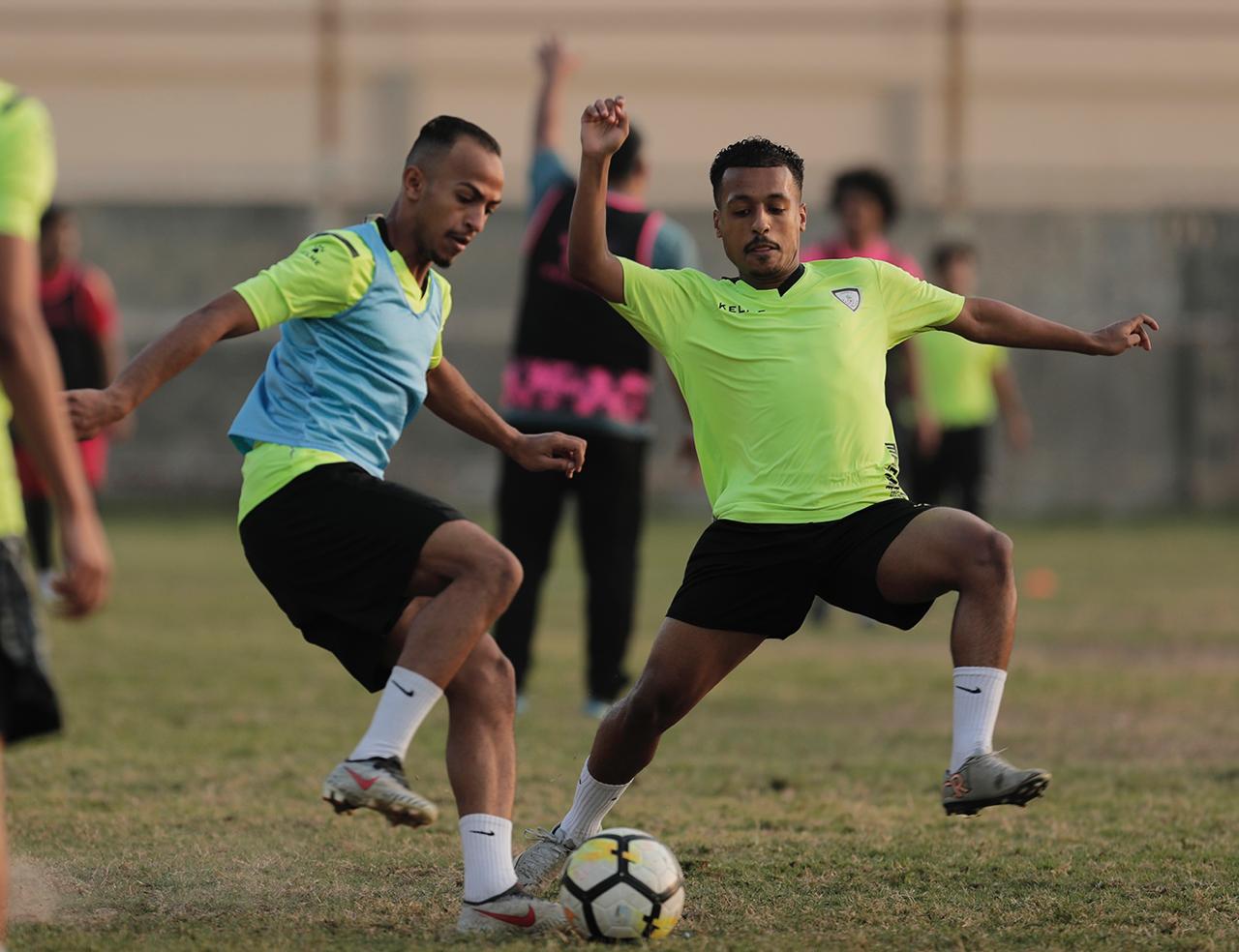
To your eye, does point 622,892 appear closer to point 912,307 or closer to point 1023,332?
point 912,307

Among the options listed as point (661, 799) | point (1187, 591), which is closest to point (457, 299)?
point (1187, 591)

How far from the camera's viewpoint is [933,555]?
4598mm

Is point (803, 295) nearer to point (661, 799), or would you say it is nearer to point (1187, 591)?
point (661, 799)

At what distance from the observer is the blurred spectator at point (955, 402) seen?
1217cm

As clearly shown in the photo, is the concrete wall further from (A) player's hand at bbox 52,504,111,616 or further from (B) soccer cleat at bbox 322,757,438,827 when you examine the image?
(A) player's hand at bbox 52,504,111,616

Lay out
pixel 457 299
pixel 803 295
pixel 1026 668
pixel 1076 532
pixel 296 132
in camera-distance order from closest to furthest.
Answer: pixel 803 295 < pixel 1026 668 < pixel 1076 532 < pixel 457 299 < pixel 296 132

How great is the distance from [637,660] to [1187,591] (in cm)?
519

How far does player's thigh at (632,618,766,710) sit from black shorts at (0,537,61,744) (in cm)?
162

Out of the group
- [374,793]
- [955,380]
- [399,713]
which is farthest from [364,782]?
[955,380]

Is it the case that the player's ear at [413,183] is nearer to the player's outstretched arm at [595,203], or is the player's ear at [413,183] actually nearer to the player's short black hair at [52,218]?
the player's outstretched arm at [595,203]

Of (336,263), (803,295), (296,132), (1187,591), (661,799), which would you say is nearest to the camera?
(336,263)

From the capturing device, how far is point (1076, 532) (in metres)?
19.3

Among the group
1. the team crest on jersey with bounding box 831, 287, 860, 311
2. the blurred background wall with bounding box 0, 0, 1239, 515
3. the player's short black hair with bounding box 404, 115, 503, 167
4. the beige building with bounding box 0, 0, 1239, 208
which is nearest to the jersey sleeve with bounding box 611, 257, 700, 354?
the team crest on jersey with bounding box 831, 287, 860, 311

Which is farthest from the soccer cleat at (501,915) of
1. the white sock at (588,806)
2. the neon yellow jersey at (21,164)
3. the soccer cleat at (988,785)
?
the neon yellow jersey at (21,164)
